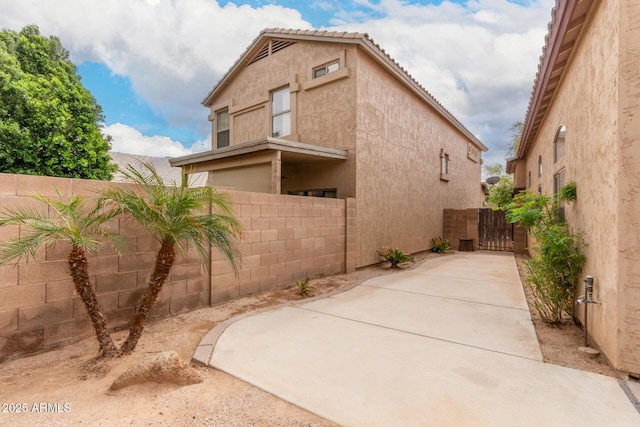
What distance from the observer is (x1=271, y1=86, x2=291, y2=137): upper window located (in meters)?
10.1

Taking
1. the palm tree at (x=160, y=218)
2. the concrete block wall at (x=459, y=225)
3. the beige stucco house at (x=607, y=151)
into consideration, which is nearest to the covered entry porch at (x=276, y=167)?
the palm tree at (x=160, y=218)

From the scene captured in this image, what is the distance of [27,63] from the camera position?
13.5 metres

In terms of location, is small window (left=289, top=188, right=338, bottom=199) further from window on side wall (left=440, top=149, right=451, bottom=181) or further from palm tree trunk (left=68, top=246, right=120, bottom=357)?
window on side wall (left=440, top=149, right=451, bottom=181)

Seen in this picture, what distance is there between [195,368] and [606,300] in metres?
4.45

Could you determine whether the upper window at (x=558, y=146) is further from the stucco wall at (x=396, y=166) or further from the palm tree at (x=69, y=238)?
the palm tree at (x=69, y=238)

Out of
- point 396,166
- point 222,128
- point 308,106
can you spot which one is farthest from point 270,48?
point 396,166

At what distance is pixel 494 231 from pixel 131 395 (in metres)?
15.5

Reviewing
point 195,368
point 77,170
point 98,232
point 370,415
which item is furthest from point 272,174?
point 77,170

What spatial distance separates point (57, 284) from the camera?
138 inches

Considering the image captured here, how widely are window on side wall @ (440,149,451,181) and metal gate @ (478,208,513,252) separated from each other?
92.9 inches

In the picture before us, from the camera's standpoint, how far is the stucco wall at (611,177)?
110 inches

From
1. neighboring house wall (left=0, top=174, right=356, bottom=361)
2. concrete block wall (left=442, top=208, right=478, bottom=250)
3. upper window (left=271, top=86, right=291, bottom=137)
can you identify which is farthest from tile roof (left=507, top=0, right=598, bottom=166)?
concrete block wall (left=442, top=208, right=478, bottom=250)

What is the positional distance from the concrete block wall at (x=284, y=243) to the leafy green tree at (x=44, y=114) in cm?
806

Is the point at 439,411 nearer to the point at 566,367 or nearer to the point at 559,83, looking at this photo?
the point at 566,367
